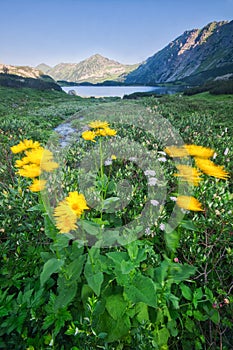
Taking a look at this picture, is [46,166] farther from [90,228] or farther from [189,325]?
[189,325]

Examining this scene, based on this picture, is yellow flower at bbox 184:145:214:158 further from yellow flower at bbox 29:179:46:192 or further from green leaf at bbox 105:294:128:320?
green leaf at bbox 105:294:128:320

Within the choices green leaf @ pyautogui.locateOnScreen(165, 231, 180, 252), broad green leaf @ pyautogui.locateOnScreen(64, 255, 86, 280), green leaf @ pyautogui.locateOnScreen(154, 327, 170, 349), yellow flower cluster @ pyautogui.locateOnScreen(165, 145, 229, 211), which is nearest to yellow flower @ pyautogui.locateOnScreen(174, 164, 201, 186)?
yellow flower cluster @ pyautogui.locateOnScreen(165, 145, 229, 211)

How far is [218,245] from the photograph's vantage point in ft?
10.7

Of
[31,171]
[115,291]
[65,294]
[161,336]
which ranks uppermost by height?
[31,171]

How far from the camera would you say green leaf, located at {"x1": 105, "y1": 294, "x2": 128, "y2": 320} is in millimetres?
2041

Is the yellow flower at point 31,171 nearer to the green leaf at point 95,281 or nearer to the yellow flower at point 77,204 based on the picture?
the yellow flower at point 77,204

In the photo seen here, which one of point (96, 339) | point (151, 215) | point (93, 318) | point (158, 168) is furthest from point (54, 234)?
point (158, 168)

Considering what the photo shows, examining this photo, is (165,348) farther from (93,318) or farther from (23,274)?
(23,274)

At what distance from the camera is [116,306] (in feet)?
6.79

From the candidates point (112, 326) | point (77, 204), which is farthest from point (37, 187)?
point (112, 326)

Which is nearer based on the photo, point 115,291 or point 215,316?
point 115,291

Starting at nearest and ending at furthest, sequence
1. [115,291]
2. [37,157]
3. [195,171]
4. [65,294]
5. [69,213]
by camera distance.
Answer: [69,213] → [195,171] → [37,157] → [65,294] → [115,291]

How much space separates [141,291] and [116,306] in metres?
0.34

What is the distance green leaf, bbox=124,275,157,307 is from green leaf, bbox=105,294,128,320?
223mm
